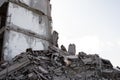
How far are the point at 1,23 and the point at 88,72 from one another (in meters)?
8.71

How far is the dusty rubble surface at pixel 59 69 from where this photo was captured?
9.03m

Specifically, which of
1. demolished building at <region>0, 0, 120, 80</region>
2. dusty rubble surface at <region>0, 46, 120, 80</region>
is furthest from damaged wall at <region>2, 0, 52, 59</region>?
dusty rubble surface at <region>0, 46, 120, 80</region>

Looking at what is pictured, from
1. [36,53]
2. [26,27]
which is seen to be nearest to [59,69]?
[36,53]

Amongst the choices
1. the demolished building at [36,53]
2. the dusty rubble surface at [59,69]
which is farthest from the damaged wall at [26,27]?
the dusty rubble surface at [59,69]

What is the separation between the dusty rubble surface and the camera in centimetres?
903

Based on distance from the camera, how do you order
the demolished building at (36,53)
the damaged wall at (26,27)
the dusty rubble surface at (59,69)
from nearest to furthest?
the dusty rubble surface at (59,69), the demolished building at (36,53), the damaged wall at (26,27)

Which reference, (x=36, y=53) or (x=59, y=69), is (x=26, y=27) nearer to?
(x=36, y=53)

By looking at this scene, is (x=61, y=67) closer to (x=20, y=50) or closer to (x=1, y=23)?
(x=20, y=50)

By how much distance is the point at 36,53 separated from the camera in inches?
454

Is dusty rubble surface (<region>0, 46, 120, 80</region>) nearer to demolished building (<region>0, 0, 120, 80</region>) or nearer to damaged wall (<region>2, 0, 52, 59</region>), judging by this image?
demolished building (<region>0, 0, 120, 80</region>)

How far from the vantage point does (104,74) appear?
9781 mm

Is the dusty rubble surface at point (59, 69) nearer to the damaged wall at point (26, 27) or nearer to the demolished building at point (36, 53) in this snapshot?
the demolished building at point (36, 53)

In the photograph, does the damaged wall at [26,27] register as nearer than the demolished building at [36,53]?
No

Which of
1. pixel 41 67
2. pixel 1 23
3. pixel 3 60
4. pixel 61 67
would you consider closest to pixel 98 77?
pixel 61 67
